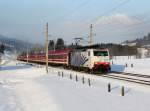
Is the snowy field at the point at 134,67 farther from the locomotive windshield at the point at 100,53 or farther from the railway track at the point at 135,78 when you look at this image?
the railway track at the point at 135,78

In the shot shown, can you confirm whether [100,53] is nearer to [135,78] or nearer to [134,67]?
[135,78]

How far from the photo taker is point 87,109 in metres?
14.9

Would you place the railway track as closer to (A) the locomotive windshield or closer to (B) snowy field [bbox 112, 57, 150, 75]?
(A) the locomotive windshield

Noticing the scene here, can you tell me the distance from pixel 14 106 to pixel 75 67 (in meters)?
27.7

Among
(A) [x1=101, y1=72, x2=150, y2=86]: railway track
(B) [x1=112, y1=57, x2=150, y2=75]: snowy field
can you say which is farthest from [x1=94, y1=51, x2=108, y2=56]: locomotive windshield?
(B) [x1=112, y1=57, x2=150, y2=75]: snowy field

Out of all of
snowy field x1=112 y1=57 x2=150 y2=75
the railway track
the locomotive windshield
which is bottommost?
the railway track

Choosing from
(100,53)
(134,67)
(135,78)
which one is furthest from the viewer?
(134,67)

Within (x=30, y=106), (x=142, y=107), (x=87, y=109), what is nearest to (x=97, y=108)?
(x=87, y=109)

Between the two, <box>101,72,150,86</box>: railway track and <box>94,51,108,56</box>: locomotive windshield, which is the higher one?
<box>94,51,108,56</box>: locomotive windshield

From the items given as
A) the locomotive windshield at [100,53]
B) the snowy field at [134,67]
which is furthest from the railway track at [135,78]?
the snowy field at [134,67]

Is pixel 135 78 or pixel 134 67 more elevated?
pixel 134 67

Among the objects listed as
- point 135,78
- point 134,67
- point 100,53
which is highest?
point 100,53

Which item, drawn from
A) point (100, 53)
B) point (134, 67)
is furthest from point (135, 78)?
point (134, 67)

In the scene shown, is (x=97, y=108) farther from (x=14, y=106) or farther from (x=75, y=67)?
(x=75, y=67)
